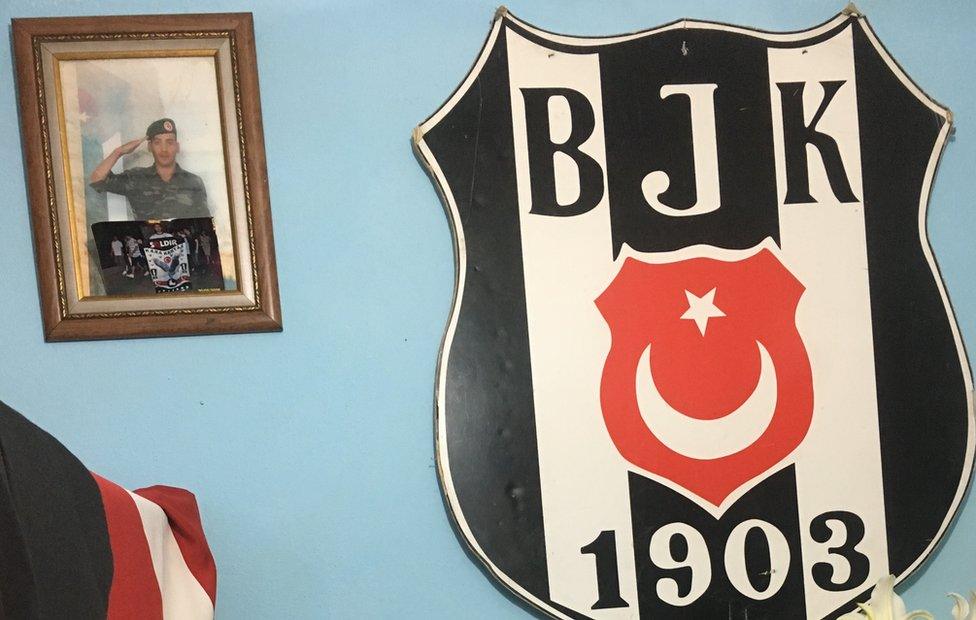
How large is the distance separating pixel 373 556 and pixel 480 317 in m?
0.38

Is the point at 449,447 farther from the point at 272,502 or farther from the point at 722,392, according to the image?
the point at 722,392

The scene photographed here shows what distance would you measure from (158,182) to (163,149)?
5 cm

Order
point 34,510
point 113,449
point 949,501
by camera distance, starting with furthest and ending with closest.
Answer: point 949,501, point 113,449, point 34,510

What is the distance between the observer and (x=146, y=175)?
148cm

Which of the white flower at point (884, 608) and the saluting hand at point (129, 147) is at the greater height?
the saluting hand at point (129, 147)

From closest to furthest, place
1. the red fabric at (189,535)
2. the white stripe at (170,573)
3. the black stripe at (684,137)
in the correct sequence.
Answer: the white stripe at (170,573) < the red fabric at (189,535) < the black stripe at (684,137)

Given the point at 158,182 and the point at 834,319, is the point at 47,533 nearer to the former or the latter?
the point at 158,182

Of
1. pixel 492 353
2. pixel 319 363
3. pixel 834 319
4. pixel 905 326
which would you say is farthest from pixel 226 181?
pixel 905 326

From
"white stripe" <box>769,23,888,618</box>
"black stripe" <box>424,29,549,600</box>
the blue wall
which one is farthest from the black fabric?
"white stripe" <box>769,23,888,618</box>

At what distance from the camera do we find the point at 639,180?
61.6 inches

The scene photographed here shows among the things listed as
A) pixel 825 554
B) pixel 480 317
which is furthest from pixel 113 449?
pixel 825 554

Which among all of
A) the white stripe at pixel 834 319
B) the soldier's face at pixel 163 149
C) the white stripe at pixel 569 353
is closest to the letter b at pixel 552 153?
the white stripe at pixel 569 353

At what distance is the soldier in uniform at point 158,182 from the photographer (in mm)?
1479

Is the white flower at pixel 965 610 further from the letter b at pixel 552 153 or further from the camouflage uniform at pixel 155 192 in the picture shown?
the camouflage uniform at pixel 155 192
